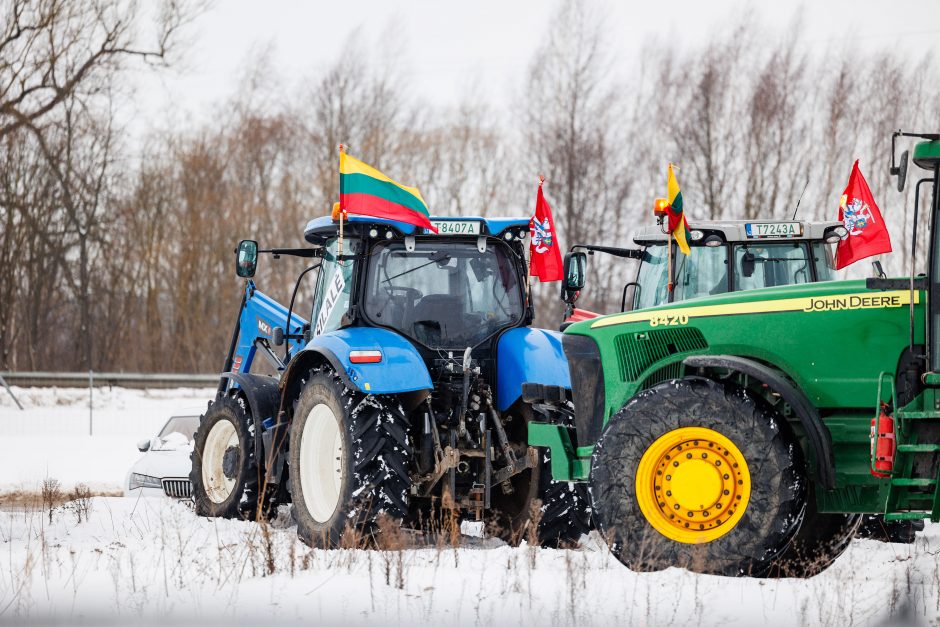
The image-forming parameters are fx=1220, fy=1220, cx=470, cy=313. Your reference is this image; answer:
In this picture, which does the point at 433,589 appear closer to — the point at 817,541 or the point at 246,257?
the point at 817,541

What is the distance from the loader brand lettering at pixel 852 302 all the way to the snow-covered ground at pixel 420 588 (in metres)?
1.32

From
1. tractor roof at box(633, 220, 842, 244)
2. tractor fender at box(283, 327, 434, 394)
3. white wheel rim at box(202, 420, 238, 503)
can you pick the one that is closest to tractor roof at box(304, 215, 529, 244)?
tractor fender at box(283, 327, 434, 394)

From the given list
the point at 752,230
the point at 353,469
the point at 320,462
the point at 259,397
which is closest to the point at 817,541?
the point at 353,469

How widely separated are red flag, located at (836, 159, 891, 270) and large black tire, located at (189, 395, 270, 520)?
6072 millimetres

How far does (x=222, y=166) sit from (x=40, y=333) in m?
6.77

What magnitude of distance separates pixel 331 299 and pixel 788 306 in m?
4.06

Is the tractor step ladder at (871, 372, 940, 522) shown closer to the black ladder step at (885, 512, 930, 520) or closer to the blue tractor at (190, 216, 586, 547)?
the black ladder step at (885, 512, 930, 520)

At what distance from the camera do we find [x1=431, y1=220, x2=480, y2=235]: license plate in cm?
895

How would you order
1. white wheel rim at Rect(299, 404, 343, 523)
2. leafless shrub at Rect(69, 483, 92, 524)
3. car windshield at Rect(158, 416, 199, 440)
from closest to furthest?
white wheel rim at Rect(299, 404, 343, 523) < leafless shrub at Rect(69, 483, 92, 524) < car windshield at Rect(158, 416, 199, 440)

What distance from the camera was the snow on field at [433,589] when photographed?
544 cm

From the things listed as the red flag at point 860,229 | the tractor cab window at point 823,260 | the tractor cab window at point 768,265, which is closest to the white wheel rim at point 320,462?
the tractor cab window at point 768,265

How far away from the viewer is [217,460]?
1060 centimetres

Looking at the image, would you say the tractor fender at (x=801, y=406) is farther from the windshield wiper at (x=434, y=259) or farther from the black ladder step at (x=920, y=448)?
the windshield wiper at (x=434, y=259)

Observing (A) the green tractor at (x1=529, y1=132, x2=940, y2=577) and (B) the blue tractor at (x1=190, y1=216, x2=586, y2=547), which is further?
(B) the blue tractor at (x1=190, y1=216, x2=586, y2=547)
